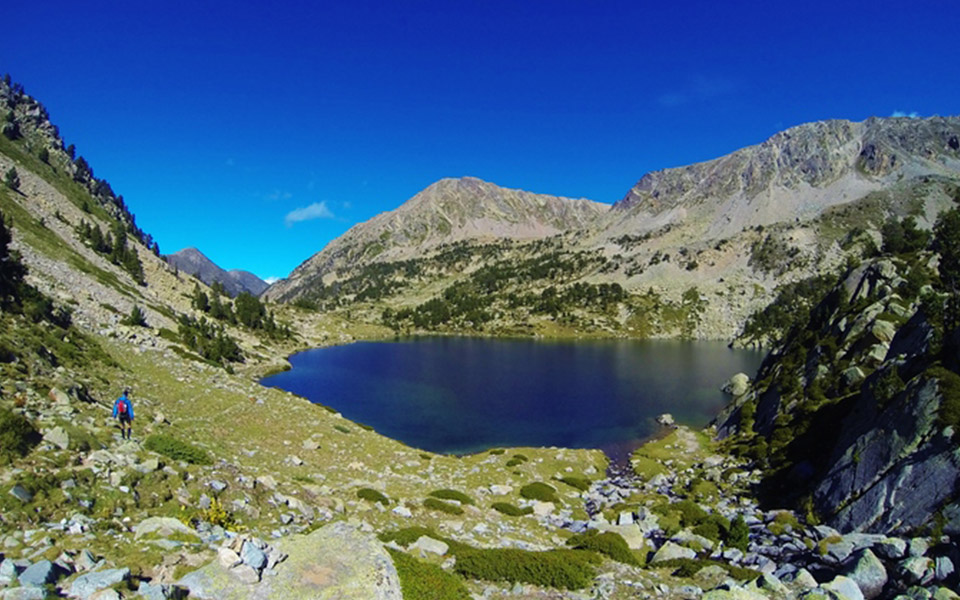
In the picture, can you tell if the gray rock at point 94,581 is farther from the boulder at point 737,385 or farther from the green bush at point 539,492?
the boulder at point 737,385

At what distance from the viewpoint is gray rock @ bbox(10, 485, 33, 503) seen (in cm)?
1302

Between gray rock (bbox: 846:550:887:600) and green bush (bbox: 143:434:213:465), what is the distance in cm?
2433

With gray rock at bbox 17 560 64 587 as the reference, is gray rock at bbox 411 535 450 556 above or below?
below

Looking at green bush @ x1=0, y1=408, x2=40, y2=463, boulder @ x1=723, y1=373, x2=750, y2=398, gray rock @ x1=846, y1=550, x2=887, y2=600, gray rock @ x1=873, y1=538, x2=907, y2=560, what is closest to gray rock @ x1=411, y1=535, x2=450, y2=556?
green bush @ x1=0, y1=408, x2=40, y2=463

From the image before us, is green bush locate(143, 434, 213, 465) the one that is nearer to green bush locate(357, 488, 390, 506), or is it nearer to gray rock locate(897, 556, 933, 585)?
green bush locate(357, 488, 390, 506)

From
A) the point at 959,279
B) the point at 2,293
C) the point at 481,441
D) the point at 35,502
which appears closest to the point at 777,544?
the point at 35,502

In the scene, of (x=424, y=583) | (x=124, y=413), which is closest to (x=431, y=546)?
(x=424, y=583)

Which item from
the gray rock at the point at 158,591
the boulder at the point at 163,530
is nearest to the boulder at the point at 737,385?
the boulder at the point at 163,530

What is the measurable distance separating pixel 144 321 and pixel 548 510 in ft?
232

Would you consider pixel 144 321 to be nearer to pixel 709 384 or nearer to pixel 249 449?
pixel 249 449

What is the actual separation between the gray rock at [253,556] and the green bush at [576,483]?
35.3 meters

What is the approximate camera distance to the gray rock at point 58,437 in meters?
16.6

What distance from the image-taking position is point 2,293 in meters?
40.2

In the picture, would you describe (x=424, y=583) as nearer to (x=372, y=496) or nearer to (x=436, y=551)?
(x=436, y=551)
